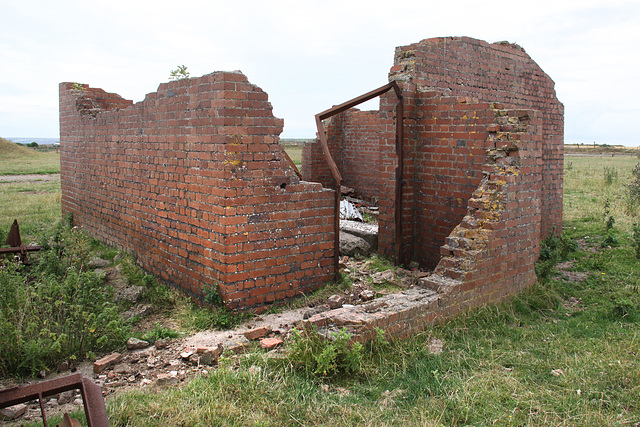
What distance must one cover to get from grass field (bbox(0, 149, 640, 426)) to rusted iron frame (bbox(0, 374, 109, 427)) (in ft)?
1.98

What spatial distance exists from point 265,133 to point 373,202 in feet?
27.4

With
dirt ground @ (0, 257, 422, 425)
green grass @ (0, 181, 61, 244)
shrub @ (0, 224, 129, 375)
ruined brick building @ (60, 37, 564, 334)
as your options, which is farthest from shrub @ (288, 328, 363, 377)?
green grass @ (0, 181, 61, 244)

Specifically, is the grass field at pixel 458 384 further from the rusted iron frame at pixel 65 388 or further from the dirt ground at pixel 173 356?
the rusted iron frame at pixel 65 388

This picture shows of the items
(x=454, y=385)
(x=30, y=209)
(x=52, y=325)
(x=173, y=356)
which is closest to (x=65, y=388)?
(x=173, y=356)

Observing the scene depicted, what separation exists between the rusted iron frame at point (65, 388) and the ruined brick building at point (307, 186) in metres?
2.32

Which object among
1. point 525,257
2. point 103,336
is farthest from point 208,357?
point 525,257

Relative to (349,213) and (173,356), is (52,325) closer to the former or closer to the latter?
(173,356)

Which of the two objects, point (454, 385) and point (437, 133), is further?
point (437, 133)

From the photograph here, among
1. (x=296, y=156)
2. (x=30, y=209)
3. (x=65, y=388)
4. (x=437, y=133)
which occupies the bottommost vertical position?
(x=65, y=388)

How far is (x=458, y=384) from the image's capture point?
12.0ft

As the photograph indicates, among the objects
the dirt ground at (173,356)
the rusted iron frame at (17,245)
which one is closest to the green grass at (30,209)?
the rusted iron frame at (17,245)

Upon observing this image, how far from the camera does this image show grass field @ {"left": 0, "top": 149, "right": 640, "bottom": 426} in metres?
3.24

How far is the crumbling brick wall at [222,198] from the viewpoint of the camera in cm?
515

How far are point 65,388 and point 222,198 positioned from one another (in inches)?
108
